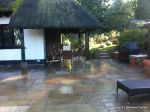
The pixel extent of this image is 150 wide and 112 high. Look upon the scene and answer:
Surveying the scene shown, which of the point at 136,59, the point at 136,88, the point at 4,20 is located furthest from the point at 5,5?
the point at 136,88

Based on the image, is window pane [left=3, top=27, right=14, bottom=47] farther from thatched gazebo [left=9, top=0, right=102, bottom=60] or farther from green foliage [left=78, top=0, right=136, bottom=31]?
green foliage [left=78, top=0, right=136, bottom=31]

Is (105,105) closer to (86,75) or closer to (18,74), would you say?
(86,75)

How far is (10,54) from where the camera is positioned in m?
17.1

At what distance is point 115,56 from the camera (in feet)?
66.7

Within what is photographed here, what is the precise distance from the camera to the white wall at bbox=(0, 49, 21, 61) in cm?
1706

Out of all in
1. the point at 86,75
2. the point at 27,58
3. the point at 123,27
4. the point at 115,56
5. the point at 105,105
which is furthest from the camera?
the point at 123,27

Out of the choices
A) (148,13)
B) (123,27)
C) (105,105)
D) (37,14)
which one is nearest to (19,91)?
(105,105)

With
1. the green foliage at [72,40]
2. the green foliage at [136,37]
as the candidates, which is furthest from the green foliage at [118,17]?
the green foliage at [72,40]

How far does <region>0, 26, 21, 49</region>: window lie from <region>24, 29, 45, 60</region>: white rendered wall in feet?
1.73

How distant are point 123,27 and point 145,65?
9.07 meters

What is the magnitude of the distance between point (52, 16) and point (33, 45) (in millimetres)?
1989

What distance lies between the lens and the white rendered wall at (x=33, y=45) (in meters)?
17.1

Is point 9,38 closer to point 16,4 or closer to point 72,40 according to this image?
point 16,4

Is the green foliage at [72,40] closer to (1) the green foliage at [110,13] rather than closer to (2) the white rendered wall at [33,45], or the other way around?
(1) the green foliage at [110,13]
